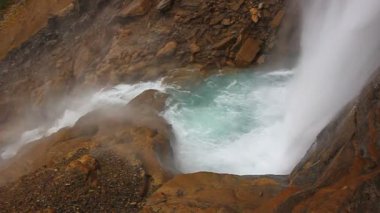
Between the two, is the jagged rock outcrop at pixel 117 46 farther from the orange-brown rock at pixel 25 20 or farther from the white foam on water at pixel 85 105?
the white foam on water at pixel 85 105

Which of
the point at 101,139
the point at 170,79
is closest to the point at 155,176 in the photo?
the point at 101,139

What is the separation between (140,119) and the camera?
57.8 feet

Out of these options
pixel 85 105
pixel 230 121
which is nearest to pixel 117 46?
pixel 85 105

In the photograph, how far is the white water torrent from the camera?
15.5 m

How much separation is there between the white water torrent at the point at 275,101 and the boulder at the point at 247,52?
0.71m

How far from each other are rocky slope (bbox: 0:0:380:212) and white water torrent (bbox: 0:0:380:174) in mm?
968

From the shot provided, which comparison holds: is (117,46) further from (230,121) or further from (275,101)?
(275,101)

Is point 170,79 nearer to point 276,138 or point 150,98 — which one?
point 150,98

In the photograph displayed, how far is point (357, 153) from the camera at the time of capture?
1001 centimetres

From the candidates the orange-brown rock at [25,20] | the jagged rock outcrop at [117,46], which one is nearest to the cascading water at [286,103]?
the jagged rock outcrop at [117,46]

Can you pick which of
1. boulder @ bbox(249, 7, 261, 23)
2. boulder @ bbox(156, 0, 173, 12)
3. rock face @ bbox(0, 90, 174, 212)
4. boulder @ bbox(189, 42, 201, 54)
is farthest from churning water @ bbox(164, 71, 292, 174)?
boulder @ bbox(156, 0, 173, 12)

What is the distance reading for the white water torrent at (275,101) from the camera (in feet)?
50.7

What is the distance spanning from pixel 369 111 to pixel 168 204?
5.46 metres

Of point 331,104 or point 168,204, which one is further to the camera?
point 331,104
